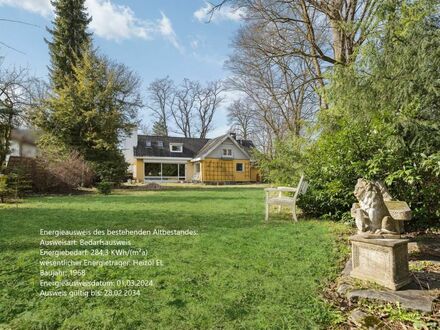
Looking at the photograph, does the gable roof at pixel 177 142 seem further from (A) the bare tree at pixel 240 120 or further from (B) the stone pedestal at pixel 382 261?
(B) the stone pedestal at pixel 382 261

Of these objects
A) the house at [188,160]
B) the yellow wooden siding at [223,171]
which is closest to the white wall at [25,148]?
the house at [188,160]

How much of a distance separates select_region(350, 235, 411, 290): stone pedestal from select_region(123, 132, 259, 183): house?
2506 cm

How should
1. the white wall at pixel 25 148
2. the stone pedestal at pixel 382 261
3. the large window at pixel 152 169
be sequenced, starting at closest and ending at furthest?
the stone pedestal at pixel 382 261 < the white wall at pixel 25 148 < the large window at pixel 152 169

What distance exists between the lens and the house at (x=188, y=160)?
28.9m

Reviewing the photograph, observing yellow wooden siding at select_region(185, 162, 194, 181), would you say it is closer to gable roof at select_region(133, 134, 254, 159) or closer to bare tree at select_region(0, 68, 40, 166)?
gable roof at select_region(133, 134, 254, 159)

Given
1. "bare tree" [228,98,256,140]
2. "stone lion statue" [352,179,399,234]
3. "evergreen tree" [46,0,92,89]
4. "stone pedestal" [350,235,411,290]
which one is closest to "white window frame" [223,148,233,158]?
"bare tree" [228,98,256,140]

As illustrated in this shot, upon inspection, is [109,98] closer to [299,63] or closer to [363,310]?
[299,63]

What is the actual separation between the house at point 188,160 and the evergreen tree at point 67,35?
8.44 metres

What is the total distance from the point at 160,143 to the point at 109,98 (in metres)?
12.0

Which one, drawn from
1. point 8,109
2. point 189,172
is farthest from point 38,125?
point 189,172

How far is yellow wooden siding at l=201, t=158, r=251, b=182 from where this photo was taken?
1131 inches

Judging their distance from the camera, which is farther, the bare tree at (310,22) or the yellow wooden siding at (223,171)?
the yellow wooden siding at (223,171)

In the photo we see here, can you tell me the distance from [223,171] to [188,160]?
413cm

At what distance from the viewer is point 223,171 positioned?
29359 mm
